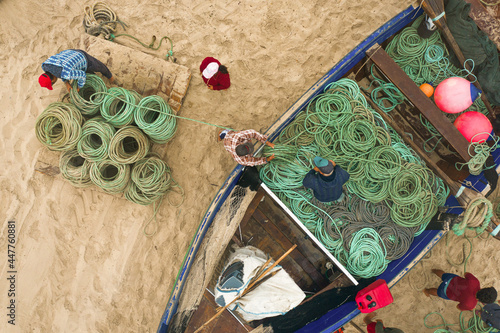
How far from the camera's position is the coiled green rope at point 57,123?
4.03 m

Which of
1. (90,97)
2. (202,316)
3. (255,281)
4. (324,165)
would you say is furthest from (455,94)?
(90,97)

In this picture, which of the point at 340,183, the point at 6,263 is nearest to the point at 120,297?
the point at 6,263

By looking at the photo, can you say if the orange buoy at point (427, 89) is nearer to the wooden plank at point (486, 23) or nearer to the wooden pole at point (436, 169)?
the wooden pole at point (436, 169)

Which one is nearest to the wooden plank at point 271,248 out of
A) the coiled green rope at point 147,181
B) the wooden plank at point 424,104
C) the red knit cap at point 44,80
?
the coiled green rope at point 147,181

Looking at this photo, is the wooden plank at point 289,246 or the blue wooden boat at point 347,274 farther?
the wooden plank at point 289,246

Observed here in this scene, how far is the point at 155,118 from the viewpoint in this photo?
438 cm

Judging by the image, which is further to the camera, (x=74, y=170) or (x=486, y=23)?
(x=74, y=170)

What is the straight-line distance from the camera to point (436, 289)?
15.7ft

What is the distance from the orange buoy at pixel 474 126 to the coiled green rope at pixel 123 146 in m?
3.78

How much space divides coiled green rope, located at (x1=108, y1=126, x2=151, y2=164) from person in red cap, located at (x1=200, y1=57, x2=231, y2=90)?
109 centimetres

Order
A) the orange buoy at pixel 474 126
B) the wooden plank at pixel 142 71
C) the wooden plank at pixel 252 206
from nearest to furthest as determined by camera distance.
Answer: the orange buoy at pixel 474 126 → the wooden plank at pixel 252 206 → the wooden plank at pixel 142 71

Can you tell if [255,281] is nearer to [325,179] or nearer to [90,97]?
[325,179]

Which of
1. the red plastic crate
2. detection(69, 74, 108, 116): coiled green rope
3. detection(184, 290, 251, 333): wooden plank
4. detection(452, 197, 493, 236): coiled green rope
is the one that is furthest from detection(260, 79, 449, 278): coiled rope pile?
detection(69, 74, 108, 116): coiled green rope

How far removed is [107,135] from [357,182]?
10.1 feet
